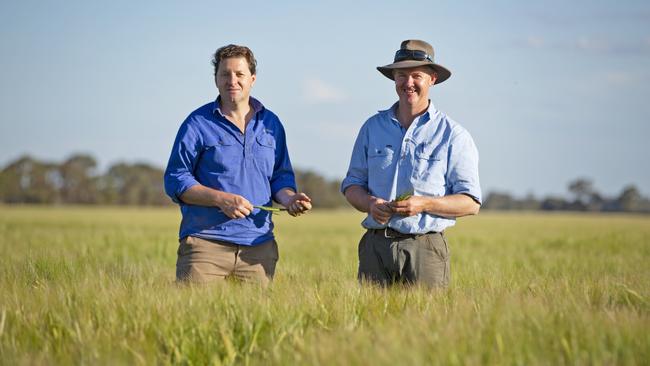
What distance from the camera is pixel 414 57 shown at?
4.84m

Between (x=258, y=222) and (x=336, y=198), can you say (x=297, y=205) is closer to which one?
(x=258, y=222)

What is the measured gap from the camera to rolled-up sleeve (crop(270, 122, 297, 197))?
16.9 ft

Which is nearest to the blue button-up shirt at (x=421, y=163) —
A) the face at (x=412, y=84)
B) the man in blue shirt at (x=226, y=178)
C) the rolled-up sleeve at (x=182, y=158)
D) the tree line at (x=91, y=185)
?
Answer: the face at (x=412, y=84)

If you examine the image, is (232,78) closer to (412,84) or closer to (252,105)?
(252,105)

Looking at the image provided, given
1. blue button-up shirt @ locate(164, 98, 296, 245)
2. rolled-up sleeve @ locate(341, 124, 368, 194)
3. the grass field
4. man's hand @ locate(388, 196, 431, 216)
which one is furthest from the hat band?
the grass field

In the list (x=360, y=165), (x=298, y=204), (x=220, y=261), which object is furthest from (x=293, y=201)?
(x=220, y=261)

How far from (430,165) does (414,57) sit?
0.71 m

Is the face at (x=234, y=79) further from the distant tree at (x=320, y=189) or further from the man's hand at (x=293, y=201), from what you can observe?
the distant tree at (x=320, y=189)

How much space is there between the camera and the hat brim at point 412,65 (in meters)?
4.77

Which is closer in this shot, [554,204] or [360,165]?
[360,165]

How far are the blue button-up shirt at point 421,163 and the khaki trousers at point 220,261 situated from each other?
0.77m

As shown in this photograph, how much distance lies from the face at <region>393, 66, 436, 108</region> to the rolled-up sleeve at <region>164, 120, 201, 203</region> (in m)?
1.39

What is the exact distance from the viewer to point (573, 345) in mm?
3086

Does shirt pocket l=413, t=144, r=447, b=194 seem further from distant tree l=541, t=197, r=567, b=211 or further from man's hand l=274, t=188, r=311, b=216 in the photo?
distant tree l=541, t=197, r=567, b=211
